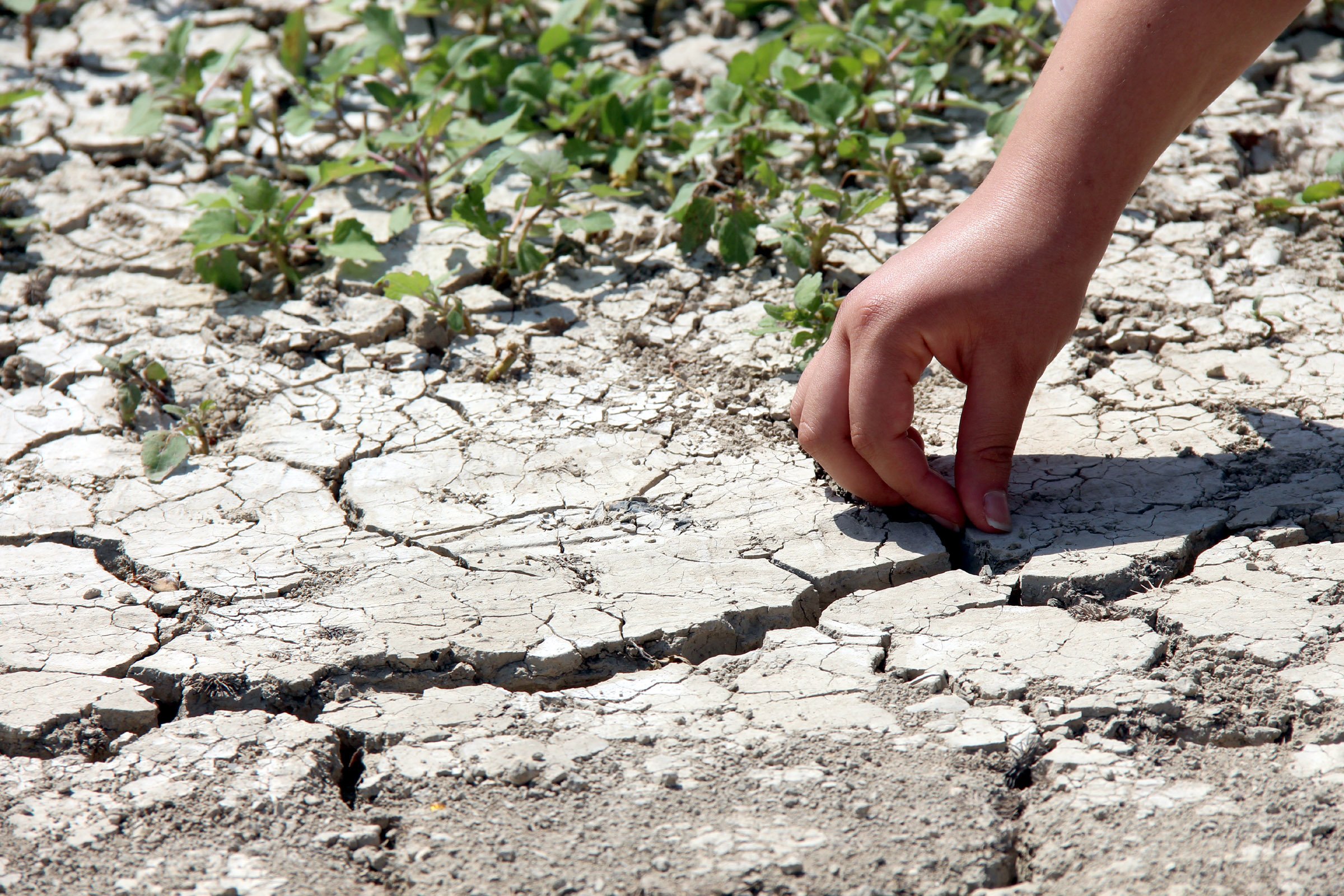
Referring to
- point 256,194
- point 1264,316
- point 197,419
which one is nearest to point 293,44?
point 256,194

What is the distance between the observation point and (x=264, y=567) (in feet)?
7.09

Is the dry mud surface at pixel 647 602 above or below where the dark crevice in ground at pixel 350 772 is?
above

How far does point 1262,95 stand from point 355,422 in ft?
9.76

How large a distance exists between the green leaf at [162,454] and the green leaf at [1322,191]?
113 inches

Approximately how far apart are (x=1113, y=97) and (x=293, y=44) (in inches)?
108

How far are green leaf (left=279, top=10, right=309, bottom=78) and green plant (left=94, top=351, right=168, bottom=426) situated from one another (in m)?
1.35

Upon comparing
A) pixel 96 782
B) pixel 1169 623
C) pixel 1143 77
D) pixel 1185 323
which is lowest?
pixel 96 782

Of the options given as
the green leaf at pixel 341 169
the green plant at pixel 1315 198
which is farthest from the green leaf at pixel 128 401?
the green plant at pixel 1315 198

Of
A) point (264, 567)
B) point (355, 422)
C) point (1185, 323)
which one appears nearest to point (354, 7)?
point (355, 422)

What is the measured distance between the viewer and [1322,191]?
9.66 ft

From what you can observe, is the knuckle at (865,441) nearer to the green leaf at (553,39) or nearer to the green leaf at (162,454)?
the green leaf at (162,454)

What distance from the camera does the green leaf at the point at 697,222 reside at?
3.01 m

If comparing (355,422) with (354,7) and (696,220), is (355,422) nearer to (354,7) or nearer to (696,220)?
(696,220)

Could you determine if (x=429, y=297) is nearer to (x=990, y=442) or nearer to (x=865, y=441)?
(x=865, y=441)
